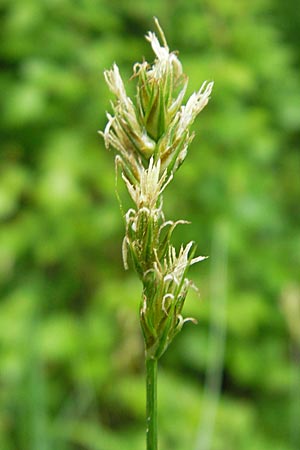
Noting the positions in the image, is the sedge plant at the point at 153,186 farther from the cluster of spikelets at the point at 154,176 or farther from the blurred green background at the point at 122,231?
the blurred green background at the point at 122,231

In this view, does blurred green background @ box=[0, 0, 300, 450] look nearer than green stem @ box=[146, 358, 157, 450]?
No

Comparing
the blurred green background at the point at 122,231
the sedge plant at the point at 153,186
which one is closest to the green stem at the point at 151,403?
the sedge plant at the point at 153,186

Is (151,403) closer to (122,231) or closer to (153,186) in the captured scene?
(153,186)

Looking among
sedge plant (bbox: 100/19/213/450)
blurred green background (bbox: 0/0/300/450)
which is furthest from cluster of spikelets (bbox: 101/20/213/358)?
blurred green background (bbox: 0/0/300/450)

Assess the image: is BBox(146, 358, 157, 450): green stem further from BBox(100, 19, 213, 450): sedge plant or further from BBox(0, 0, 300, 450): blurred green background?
BBox(0, 0, 300, 450): blurred green background

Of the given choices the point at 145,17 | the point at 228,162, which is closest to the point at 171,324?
the point at 228,162

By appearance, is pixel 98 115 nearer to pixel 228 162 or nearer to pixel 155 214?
pixel 228 162

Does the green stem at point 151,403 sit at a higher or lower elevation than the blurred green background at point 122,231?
lower

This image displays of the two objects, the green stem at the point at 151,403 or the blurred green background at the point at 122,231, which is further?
the blurred green background at the point at 122,231
